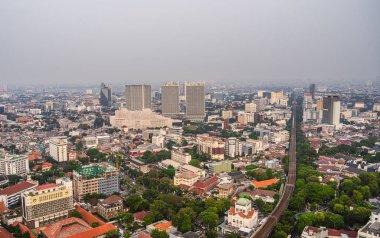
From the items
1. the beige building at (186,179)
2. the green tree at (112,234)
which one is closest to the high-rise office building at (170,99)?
the beige building at (186,179)

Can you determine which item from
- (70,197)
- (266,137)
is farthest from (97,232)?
(266,137)

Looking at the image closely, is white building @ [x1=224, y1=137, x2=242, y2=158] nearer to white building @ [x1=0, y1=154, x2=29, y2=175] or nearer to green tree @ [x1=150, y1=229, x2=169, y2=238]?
white building @ [x1=0, y1=154, x2=29, y2=175]

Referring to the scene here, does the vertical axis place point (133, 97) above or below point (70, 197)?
above

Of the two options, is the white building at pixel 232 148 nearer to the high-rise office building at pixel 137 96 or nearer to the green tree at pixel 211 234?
the green tree at pixel 211 234

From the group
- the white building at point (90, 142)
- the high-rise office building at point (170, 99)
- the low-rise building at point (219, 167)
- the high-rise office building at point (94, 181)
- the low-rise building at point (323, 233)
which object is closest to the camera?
the low-rise building at point (323, 233)

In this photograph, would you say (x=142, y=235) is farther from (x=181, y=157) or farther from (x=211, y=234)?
(x=181, y=157)

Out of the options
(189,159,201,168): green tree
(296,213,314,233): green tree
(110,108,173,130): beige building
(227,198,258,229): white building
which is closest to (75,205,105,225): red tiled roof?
(227,198,258,229): white building

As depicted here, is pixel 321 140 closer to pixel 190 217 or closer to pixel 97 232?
pixel 190 217

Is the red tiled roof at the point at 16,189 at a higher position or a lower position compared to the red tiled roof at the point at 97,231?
higher
